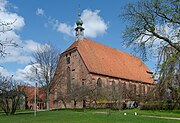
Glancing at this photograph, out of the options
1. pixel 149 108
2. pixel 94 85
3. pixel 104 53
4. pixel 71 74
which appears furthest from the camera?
pixel 104 53

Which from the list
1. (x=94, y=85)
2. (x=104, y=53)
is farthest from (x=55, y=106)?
(x=104, y=53)

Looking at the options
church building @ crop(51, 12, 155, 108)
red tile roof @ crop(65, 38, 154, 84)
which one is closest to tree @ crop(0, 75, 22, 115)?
church building @ crop(51, 12, 155, 108)

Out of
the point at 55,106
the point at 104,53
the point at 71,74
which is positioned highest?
the point at 104,53

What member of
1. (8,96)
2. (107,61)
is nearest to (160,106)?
(8,96)

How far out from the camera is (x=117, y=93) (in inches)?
1531

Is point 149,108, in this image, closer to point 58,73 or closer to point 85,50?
point 58,73

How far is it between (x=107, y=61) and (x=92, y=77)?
8822 mm

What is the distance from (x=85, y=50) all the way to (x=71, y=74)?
5.86 meters

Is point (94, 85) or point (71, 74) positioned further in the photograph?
point (71, 74)

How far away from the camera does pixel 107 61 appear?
54250 millimetres

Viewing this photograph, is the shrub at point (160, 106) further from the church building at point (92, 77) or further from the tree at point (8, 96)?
the tree at point (8, 96)

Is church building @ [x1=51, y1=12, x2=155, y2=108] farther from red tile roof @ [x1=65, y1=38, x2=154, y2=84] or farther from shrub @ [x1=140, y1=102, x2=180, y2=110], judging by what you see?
shrub @ [x1=140, y1=102, x2=180, y2=110]

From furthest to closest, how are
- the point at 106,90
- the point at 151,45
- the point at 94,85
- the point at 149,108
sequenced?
1. the point at 94,85
2. the point at 106,90
3. the point at 149,108
4. the point at 151,45

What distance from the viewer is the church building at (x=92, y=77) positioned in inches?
1617
